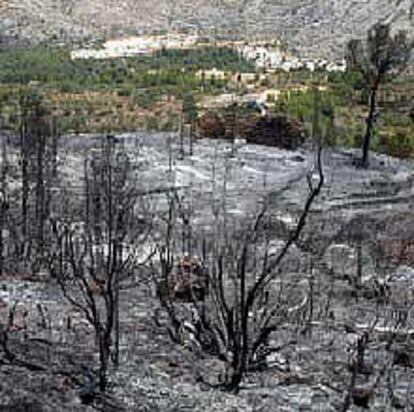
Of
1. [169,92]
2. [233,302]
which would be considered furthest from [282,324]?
[169,92]

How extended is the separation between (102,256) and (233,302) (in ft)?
6.95

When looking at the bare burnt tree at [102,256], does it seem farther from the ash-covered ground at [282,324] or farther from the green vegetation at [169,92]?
the green vegetation at [169,92]

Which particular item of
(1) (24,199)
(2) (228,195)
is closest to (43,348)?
(1) (24,199)

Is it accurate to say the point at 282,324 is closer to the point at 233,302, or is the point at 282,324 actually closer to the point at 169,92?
the point at 233,302

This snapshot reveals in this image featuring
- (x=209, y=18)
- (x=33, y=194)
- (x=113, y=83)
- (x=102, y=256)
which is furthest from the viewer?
(x=209, y=18)

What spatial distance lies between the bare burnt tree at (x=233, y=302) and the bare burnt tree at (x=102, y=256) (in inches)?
33.3

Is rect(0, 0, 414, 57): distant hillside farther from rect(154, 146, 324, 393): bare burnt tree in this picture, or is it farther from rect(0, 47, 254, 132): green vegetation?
rect(154, 146, 324, 393): bare burnt tree

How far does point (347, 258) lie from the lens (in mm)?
18656

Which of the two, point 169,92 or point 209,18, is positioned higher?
point 209,18

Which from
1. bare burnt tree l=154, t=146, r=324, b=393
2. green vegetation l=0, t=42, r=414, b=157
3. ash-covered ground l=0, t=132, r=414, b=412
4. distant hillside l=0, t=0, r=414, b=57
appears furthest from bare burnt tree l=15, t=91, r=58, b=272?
distant hillside l=0, t=0, r=414, b=57

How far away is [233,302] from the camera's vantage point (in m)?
14.4

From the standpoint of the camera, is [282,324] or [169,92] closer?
[282,324]

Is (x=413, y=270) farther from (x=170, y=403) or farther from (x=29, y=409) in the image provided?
(x=29, y=409)

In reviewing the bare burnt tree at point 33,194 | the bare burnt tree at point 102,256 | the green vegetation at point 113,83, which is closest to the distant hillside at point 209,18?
the green vegetation at point 113,83
